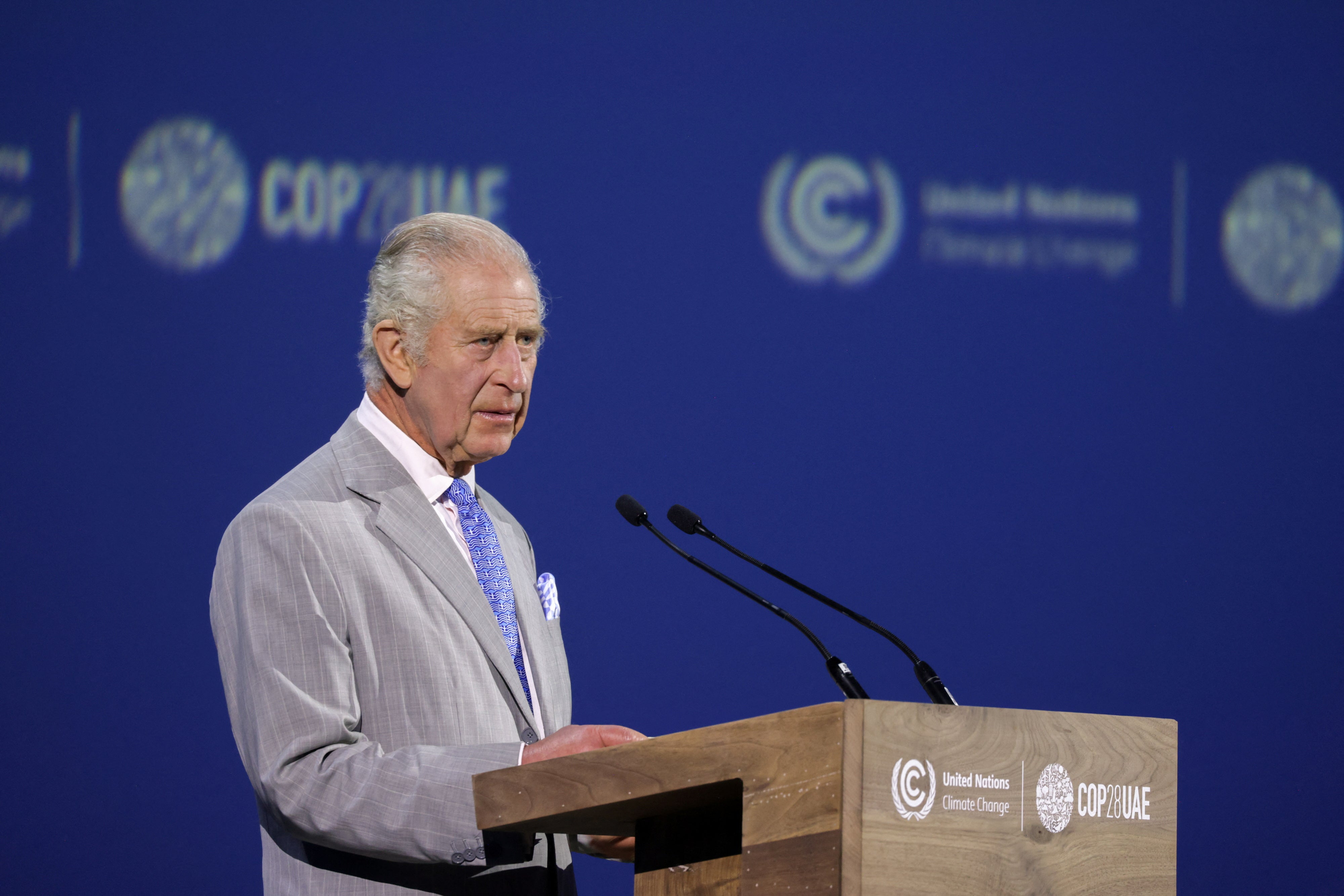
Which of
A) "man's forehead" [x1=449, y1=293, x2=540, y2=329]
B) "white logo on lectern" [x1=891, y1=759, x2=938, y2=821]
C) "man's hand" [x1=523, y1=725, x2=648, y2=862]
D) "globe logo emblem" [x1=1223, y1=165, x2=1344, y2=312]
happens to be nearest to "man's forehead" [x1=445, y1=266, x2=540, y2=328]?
"man's forehead" [x1=449, y1=293, x2=540, y2=329]

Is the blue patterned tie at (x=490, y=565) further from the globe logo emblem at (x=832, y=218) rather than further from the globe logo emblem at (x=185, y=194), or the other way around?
the globe logo emblem at (x=832, y=218)

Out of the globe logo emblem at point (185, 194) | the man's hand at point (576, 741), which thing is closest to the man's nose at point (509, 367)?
the man's hand at point (576, 741)

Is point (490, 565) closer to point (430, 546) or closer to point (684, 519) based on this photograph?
point (430, 546)

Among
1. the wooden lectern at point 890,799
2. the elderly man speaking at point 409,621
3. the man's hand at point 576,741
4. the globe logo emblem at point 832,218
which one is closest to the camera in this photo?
the wooden lectern at point 890,799

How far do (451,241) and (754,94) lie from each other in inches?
69.7

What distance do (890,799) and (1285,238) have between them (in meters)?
3.12

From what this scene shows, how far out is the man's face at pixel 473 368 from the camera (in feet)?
5.88

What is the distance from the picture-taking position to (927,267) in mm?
3432

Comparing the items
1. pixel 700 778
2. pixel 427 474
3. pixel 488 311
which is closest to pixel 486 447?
pixel 427 474

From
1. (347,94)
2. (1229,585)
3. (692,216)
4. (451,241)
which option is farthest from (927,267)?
(451,241)

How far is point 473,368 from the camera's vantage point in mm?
1794

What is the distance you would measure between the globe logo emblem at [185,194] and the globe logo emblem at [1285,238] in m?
2.65

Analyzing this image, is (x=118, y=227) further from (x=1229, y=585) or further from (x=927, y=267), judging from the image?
(x=1229, y=585)

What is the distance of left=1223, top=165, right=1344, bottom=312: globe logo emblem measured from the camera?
11.7ft
